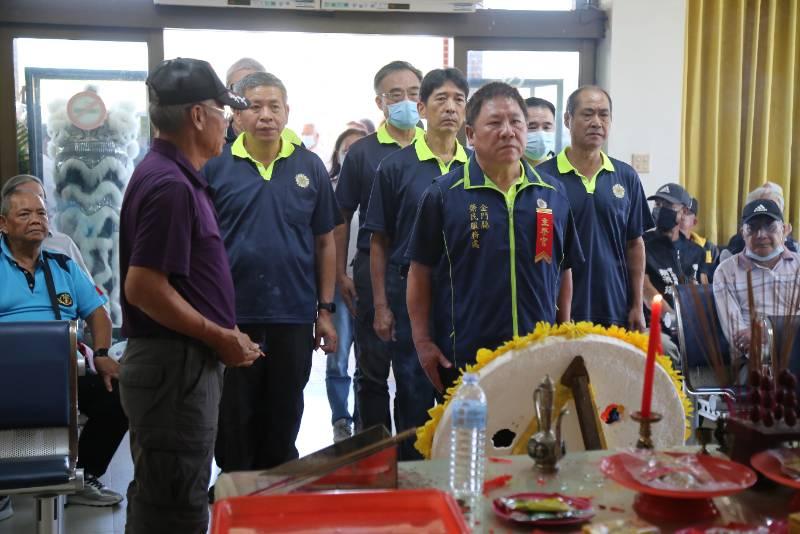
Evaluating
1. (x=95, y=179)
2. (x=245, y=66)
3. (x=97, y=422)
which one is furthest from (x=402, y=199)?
(x=95, y=179)

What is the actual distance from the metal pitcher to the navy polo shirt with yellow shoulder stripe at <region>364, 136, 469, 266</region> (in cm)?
160

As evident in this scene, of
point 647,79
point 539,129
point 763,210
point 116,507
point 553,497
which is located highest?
point 647,79

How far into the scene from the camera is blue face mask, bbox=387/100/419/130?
3512 mm

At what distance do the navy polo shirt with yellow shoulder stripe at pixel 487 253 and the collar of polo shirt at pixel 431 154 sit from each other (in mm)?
650

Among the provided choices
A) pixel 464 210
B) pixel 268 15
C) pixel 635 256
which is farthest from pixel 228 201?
pixel 268 15

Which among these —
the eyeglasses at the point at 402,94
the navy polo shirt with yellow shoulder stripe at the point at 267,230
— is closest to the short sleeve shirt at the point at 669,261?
the eyeglasses at the point at 402,94

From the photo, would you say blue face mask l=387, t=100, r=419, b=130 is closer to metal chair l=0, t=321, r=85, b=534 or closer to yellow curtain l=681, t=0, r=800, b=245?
metal chair l=0, t=321, r=85, b=534

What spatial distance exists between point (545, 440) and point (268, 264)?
1.68 m

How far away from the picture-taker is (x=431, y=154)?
3166 millimetres

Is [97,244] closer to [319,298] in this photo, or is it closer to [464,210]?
[319,298]

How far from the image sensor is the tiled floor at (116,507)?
3.02 metres

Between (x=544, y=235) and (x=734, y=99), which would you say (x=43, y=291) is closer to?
(x=544, y=235)

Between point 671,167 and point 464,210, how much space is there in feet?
11.1

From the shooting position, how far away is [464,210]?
94.5 inches
